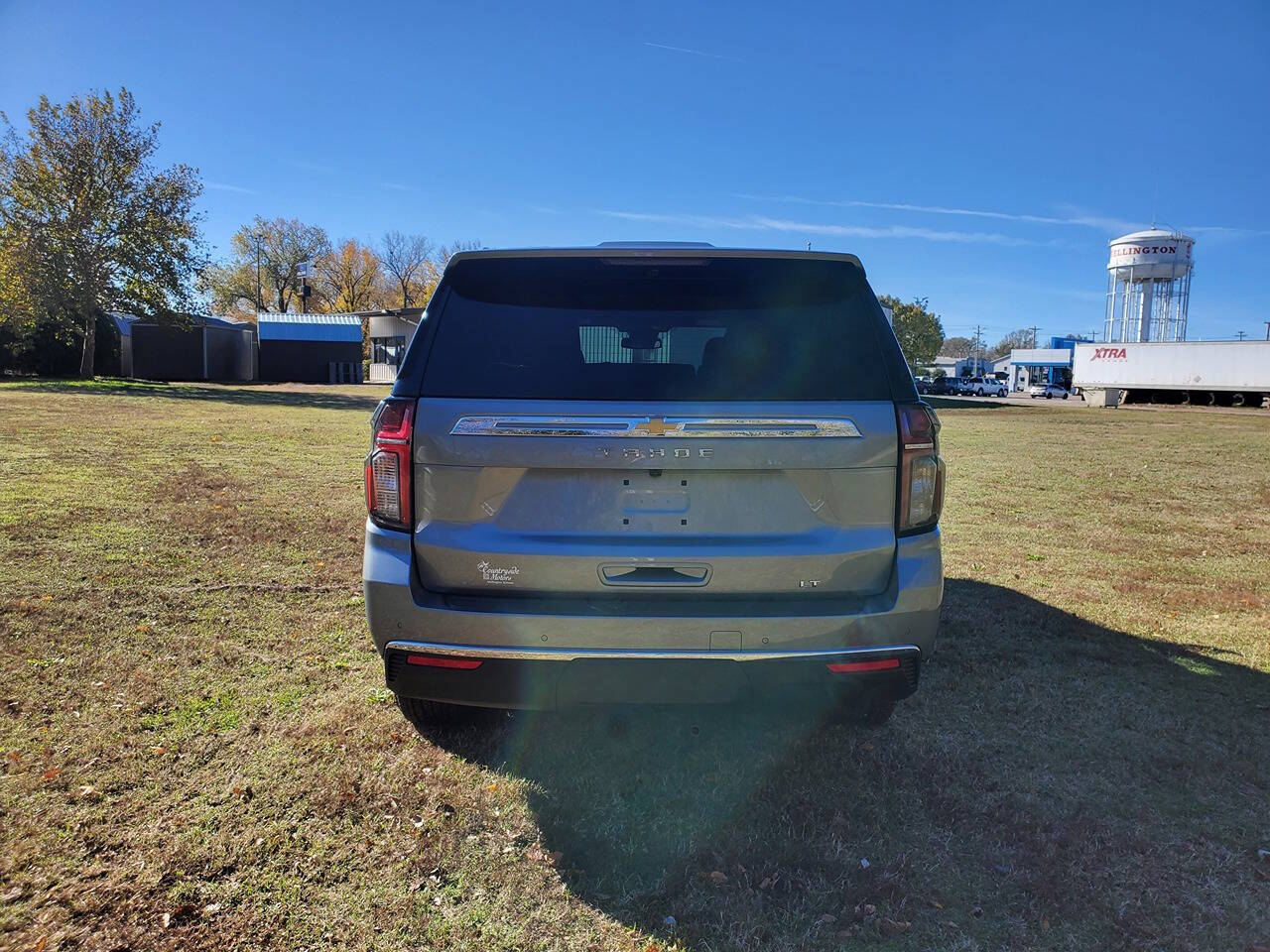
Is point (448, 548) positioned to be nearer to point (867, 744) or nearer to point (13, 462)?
point (867, 744)

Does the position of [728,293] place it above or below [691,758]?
above

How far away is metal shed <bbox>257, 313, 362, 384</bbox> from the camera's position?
164 ft

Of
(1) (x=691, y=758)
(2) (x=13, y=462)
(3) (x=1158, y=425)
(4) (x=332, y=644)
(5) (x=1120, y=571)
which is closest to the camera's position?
(1) (x=691, y=758)

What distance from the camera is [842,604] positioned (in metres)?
2.83

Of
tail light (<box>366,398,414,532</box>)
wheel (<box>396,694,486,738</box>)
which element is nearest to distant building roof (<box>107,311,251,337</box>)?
wheel (<box>396,694,486,738</box>)

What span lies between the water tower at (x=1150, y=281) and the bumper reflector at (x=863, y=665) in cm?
8179

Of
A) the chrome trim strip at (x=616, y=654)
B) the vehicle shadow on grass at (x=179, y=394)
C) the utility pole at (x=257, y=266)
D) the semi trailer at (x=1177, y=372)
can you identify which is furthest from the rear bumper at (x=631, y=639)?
the utility pole at (x=257, y=266)

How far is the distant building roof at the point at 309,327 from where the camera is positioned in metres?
49.7

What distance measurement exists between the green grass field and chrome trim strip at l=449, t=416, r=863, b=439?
146 centimetres

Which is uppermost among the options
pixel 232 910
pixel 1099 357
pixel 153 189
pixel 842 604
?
pixel 153 189

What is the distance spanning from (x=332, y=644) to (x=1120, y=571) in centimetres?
625

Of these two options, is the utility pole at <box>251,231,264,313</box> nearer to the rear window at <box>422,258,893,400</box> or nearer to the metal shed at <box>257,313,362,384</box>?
the metal shed at <box>257,313,362,384</box>

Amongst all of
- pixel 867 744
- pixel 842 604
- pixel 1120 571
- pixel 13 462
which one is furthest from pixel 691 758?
pixel 13 462

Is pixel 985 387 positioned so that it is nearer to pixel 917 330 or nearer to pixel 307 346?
pixel 917 330
